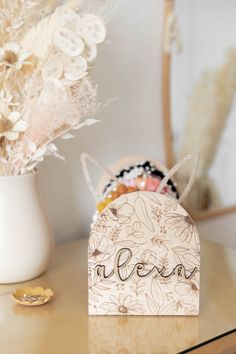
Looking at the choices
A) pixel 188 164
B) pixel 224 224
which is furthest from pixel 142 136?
pixel 224 224

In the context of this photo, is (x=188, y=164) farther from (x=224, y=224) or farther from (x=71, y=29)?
(x=71, y=29)

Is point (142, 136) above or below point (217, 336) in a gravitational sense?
above

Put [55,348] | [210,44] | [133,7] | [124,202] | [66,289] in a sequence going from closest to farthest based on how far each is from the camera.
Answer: [55,348] → [124,202] → [66,289] → [133,7] → [210,44]

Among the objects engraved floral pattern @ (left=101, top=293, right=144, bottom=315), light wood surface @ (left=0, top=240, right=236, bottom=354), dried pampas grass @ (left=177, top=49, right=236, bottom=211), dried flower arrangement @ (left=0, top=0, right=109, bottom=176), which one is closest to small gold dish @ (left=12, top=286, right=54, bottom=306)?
light wood surface @ (left=0, top=240, right=236, bottom=354)

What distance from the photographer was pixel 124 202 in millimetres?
955

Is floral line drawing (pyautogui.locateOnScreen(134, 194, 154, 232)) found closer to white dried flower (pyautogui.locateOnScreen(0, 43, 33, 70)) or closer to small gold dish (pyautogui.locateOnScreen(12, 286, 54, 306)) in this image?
small gold dish (pyautogui.locateOnScreen(12, 286, 54, 306))

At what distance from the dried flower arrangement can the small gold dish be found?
238 mm

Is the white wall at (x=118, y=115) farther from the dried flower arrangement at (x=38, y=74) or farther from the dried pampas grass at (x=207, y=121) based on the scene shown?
the dried flower arrangement at (x=38, y=74)

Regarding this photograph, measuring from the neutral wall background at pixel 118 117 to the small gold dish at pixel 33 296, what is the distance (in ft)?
1.27

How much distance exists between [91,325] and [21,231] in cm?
26

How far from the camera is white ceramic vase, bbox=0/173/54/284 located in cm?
108

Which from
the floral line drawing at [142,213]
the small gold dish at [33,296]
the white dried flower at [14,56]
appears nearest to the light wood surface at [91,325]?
the small gold dish at [33,296]

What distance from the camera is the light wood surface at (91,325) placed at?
86 cm

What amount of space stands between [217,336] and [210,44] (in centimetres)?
106
